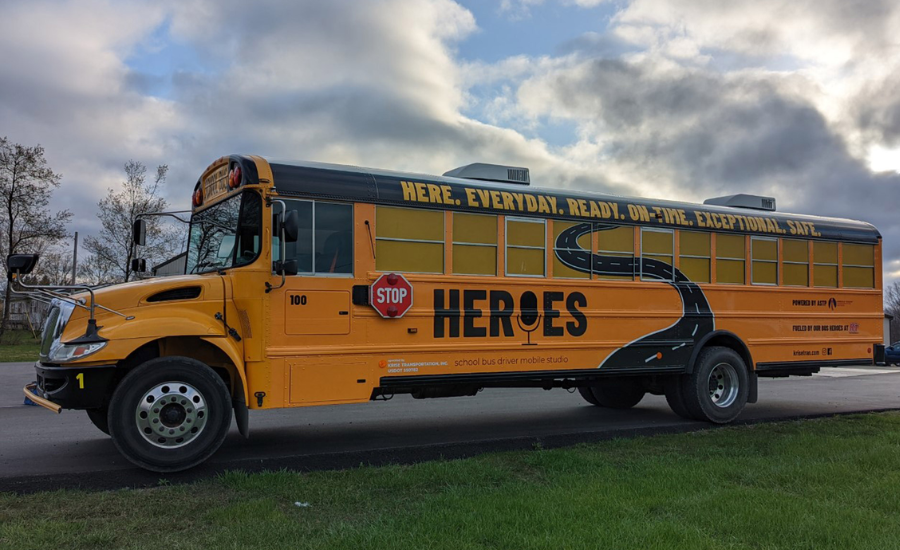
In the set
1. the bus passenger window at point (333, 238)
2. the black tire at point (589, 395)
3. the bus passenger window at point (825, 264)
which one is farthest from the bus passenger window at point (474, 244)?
the bus passenger window at point (825, 264)

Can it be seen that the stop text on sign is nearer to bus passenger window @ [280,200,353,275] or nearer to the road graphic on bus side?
bus passenger window @ [280,200,353,275]

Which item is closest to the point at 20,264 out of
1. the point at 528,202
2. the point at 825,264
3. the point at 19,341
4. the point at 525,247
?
the point at 525,247

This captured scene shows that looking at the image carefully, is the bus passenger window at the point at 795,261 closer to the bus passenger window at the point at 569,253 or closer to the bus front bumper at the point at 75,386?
the bus passenger window at the point at 569,253

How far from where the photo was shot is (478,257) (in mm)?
7527

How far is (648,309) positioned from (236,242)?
499 centimetres

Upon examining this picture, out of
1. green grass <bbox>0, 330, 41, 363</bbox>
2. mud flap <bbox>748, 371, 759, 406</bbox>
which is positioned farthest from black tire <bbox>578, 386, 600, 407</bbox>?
green grass <bbox>0, 330, 41, 363</bbox>

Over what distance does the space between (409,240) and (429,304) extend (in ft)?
2.28

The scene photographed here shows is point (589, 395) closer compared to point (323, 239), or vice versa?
point (323, 239)

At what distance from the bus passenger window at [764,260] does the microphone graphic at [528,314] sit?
3617 millimetres

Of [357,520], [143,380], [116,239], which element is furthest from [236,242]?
[116,239]

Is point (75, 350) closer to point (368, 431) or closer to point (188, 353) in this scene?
point (188, 353)

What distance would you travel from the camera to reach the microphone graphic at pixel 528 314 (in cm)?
774

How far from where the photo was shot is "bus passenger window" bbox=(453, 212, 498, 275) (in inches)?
292

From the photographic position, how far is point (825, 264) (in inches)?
400
